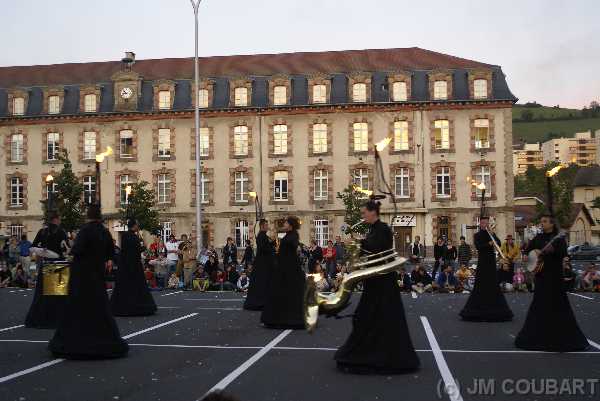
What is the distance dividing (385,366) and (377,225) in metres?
1.72

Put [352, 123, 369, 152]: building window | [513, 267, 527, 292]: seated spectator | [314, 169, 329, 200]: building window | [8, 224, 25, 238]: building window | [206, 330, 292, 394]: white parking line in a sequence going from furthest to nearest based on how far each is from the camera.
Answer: [8, 224, 25, 238]: building window, [314, 169, 329, 200]: building window, [352, 123, 369, 152]: building window, [513, 267, 527, 292]: seated spectator, [206, 330, 292, 394]: white parking line

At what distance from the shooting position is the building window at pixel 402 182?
51812mm

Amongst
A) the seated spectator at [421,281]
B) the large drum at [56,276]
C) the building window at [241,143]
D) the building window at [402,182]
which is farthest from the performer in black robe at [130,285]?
the building window at [241,143]

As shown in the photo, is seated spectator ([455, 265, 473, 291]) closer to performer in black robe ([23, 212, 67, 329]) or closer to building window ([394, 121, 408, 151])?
performer in black robe ([23, 212, 67, 329])

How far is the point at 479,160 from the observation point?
51.4 metres

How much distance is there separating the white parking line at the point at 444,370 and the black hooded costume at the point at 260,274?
4904mm

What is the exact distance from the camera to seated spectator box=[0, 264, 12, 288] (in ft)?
87.9

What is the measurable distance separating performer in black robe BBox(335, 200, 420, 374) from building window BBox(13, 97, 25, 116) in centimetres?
5228

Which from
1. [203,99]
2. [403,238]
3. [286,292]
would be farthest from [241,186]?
[286,292]

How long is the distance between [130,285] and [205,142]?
3812 cm

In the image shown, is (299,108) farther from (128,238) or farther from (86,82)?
(128,238)

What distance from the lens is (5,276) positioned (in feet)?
89.6

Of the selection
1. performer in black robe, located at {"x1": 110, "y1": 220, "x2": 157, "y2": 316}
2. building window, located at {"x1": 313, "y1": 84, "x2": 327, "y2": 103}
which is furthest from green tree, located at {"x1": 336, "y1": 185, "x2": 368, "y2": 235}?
performer in black robe, located at {"x1": 110, "y1": 220, "x2": 157, "y2": 316}

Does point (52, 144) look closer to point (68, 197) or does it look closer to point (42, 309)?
point (68, 197)
